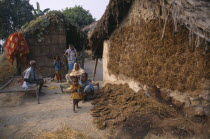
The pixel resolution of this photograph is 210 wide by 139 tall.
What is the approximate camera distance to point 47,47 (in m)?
10.6

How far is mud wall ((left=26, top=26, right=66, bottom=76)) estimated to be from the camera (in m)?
10.4

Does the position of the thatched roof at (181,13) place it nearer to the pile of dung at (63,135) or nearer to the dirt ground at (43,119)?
the dirt ground at (43,119)

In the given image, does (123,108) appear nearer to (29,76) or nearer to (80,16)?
(29,76)

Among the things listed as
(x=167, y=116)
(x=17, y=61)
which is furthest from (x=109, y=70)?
(x=17, y=61)

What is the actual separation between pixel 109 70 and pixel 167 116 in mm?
3043

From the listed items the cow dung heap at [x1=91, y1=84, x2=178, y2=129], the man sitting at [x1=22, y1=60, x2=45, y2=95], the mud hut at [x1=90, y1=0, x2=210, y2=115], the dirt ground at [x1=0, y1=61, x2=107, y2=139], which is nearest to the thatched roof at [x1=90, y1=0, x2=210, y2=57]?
the mud hut at [x1=90, y1=0, x2=210, y2=115]

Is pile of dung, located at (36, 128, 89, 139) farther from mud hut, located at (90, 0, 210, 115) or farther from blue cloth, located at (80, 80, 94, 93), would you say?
mud hut, located at (90, 0, 210, 115)

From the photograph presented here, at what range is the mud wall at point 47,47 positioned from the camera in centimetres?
1040

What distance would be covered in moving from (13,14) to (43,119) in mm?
15735

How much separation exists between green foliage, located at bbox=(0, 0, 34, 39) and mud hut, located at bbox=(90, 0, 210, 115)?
533 inches

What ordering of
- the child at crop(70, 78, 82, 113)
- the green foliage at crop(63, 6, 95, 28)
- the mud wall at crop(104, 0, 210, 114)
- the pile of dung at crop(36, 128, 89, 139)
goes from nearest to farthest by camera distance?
1. the pile of dung at crop(36, 128, 89, 139)
2. the mud wall at crop(104, 0, 210, 114)
3. the child at crop(70, 78, 82, 113)
4. the green foliage at crop(63, 6, 95, 28)

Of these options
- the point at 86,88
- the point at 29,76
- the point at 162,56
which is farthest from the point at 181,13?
the point at 29,76

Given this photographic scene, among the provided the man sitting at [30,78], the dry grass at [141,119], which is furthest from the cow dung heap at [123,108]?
the man sitting at [30,78]

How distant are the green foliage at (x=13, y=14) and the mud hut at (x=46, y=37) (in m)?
7.94
